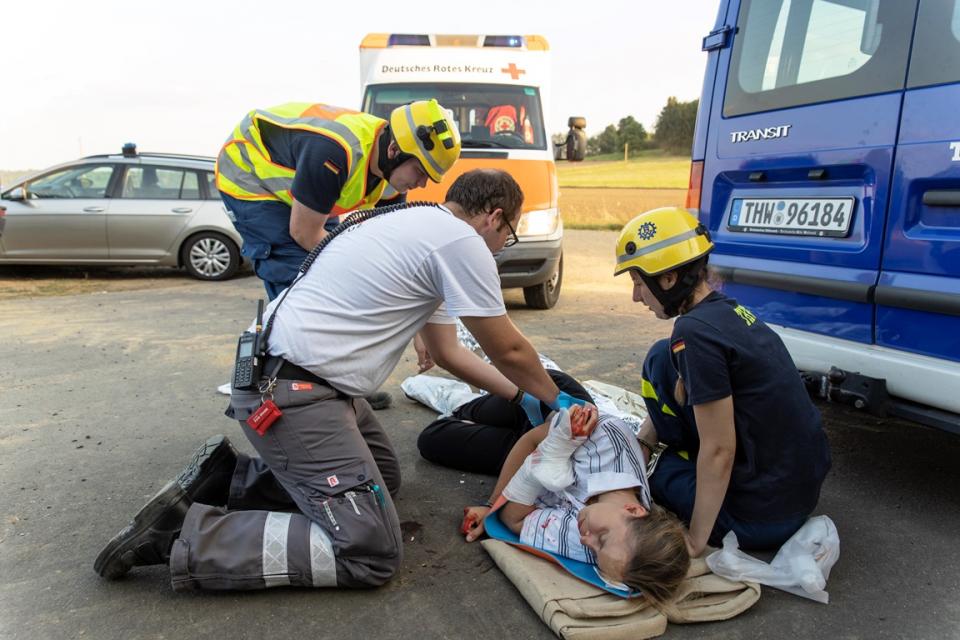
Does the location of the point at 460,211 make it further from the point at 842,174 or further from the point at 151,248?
the point at 151,248

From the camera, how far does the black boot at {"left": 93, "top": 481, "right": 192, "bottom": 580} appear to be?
8.02 ft

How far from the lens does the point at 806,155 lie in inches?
126

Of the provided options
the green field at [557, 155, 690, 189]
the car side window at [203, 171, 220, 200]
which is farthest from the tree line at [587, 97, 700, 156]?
the car side window at [203, 171, 220, 200]

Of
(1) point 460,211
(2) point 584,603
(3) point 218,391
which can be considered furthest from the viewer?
(3) point 218,391

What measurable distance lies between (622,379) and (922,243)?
2.52m

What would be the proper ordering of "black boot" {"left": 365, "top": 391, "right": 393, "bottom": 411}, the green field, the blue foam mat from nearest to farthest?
the blue foam mat
"black boot" {"left": 365, "top": 391, "right": 393, "bottom": 411}
the green field

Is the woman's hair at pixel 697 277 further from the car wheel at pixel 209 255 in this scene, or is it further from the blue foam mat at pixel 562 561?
the car wheel at pixel 209 255

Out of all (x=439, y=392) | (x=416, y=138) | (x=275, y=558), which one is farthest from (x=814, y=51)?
(x=275, y=558)

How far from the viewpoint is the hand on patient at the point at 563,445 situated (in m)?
2.70

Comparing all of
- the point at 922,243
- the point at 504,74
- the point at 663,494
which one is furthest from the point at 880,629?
the point at 504,74

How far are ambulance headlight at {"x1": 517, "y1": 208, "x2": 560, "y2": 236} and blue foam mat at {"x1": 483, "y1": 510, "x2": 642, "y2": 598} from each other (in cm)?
442

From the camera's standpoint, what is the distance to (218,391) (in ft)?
15.6

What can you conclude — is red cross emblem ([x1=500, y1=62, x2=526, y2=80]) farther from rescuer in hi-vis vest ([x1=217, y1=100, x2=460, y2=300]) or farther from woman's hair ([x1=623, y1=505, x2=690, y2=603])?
woman's hair ([x1=623, y1=505, x2=690, y2=603])

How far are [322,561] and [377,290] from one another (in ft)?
3.00
